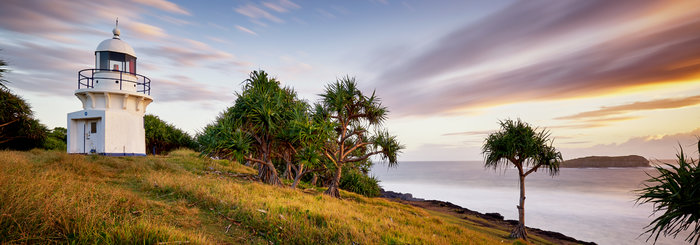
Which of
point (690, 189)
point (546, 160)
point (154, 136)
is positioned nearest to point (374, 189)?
point (546, 160)

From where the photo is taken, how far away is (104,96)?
22141mm

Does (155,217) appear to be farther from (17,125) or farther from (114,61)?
(17,125)

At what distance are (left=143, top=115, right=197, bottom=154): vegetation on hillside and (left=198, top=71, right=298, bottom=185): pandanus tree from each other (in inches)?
915

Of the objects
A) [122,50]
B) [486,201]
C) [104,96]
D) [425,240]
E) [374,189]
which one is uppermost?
[122,50]

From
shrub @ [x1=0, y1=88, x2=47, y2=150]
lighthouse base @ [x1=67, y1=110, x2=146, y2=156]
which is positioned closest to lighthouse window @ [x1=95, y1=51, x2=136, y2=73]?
lighthouse base @ [x1=67, y1=110, x2=146, y2=156]

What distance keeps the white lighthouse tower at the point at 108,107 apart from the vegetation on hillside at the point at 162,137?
9.29 m

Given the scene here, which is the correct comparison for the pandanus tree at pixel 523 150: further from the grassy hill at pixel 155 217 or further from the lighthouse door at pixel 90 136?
the lighthouse door at pixel 90 136

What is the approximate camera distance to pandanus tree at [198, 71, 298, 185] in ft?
43.4

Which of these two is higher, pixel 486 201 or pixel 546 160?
pixel 546 160

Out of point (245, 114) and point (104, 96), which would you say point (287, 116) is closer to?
point (245, 114)

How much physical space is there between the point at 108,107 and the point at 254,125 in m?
15.5

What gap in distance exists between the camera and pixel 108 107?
22.2 meters

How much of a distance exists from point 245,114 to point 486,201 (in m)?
40.8

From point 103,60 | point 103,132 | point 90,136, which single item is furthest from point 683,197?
point 90,136
